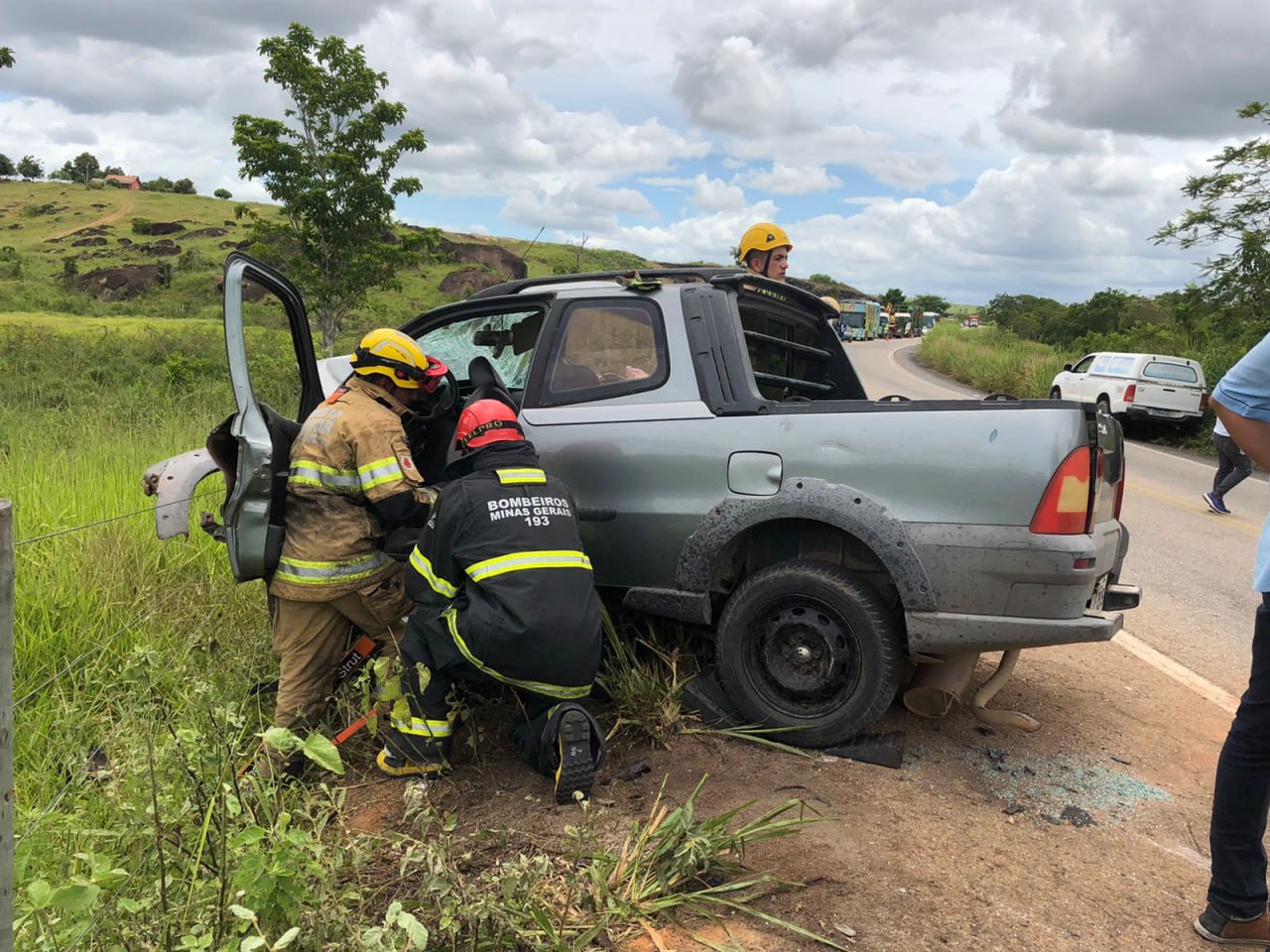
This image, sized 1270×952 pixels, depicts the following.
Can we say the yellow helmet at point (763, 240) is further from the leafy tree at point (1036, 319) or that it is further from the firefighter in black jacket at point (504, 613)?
the leafy tree at point (1036, 319)

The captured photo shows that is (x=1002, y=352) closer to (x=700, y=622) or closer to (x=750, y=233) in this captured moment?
(x=750, y=233)

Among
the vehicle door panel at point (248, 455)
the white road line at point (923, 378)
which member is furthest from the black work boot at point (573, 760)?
the white road line at point (923, 378)

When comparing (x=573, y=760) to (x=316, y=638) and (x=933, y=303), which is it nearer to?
(x=316, y=638)

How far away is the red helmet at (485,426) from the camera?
11.3ft

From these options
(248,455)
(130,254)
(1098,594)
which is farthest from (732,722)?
(130,254)

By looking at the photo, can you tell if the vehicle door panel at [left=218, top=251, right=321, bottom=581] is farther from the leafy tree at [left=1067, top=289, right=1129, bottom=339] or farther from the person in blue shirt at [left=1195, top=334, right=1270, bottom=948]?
the leafy tree at [left=1067, top=289, right=1129, bottom=339]

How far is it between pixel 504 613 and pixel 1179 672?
383 centimetres

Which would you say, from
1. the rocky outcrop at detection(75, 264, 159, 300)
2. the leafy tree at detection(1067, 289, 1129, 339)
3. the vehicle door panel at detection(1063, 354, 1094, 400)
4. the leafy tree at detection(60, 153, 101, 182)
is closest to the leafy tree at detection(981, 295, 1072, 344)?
the leafy tree at detection(1067, 289, 1129, 339)

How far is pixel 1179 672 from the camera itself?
4.74 m

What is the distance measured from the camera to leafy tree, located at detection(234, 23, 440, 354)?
42.7 feet

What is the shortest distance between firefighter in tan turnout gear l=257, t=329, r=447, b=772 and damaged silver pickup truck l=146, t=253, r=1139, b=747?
0.12 meters

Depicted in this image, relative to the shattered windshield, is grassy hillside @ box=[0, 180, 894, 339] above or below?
above

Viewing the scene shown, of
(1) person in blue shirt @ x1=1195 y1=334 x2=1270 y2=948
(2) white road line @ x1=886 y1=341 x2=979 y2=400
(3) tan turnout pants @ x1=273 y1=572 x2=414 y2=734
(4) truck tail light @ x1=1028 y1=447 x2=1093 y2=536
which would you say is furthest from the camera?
(2) white road line @ x1=886 y1=341 x2=979 y2=400

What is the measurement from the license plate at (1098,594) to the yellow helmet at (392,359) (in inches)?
113
